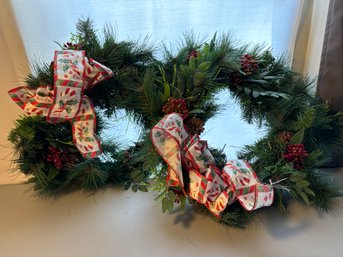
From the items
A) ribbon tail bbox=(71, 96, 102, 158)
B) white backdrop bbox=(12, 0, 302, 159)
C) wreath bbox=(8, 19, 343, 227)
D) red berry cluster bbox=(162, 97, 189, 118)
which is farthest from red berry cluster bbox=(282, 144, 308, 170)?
ribbon tail bbox=(71, 96, 102, 158)

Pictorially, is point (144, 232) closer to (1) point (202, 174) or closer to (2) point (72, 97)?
(1) point (202, 174)

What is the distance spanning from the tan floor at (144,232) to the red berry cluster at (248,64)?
37 cm

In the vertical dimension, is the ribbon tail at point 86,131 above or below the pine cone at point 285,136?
above

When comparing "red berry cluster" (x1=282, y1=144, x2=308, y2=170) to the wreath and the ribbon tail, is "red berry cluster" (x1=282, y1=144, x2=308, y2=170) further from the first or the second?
the ribbon tail

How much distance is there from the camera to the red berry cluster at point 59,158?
80 cm

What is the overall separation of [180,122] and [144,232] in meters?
0.30

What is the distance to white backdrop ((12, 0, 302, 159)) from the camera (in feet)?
2.78

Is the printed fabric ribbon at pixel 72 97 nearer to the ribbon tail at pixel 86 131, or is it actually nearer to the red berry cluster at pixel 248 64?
the ribbon tail at pixel 86 131

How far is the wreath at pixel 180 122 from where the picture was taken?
0.70 m

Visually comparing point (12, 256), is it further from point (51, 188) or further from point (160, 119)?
point (160, 119)

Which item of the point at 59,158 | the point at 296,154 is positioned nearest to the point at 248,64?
the point at 296,154

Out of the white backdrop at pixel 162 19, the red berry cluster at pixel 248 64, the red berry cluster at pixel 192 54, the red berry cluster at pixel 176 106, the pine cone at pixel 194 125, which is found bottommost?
the pine cone at pixel 194 125

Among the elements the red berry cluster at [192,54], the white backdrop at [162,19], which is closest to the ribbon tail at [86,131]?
the white backdrop at [162,19]

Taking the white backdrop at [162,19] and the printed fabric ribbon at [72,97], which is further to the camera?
the white backdrop at [162,19]
